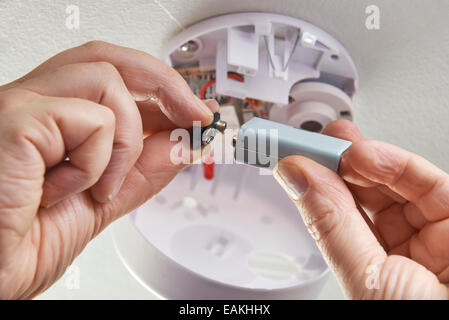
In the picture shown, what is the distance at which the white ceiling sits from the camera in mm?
512

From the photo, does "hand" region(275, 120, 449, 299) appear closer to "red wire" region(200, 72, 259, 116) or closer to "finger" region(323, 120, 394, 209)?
"finger" region(323, 120, 394, 209)

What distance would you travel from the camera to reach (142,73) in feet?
1.65

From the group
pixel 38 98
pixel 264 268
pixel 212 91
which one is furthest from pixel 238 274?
pixel 38 98

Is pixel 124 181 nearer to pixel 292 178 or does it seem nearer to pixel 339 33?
pixel 292 178

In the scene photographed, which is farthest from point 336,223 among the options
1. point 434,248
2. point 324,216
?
point 434,248

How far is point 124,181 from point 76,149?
0.42 ft

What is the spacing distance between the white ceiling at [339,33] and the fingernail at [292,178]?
0.22 m

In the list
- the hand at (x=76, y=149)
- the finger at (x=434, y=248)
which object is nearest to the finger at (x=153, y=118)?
the hand at (x=76, y=149)

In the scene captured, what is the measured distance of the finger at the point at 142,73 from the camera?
49 centimetres

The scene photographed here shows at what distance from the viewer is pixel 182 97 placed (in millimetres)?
503

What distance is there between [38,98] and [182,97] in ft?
0.53

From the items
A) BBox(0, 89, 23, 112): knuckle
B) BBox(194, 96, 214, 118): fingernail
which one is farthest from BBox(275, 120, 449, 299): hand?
BBox(0, 89, 23, 112): knuckle

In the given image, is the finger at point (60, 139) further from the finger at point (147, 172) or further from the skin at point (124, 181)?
the finger at point (147, 172)
